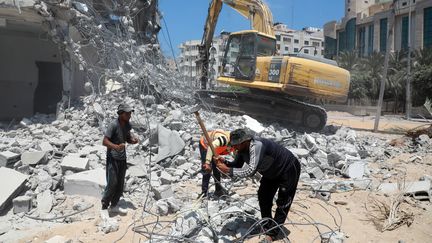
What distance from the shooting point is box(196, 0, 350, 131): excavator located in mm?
11086

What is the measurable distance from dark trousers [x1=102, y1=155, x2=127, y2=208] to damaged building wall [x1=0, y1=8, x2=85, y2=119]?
7.69 meters

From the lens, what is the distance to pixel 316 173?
24.8 feet

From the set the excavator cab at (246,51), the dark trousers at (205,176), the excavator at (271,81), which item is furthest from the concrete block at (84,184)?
the excavator cab at (246,51)

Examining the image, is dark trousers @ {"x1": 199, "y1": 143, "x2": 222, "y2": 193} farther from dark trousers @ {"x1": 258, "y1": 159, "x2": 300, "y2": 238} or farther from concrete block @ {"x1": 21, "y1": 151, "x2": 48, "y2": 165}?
concrete block @ {"x1": 21, "y1": 151, "x2": 48, "y2": 165}

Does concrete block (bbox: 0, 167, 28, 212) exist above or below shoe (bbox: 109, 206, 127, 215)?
above

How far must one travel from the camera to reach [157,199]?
19.1 ft

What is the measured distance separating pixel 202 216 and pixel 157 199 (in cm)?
138

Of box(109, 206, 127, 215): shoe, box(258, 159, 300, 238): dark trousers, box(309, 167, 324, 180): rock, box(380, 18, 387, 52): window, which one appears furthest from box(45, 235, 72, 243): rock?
box(380, 18, 387, 52): window

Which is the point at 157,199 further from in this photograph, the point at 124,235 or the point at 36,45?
the point at 36,45

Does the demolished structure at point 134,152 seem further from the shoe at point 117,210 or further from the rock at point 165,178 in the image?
the shoe at point 117,210

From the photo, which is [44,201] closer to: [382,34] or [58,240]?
[58,240]

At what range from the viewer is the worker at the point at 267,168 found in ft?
13.4

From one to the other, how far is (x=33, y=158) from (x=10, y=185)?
42.1 inches

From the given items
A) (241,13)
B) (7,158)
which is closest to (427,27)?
(241,13)
